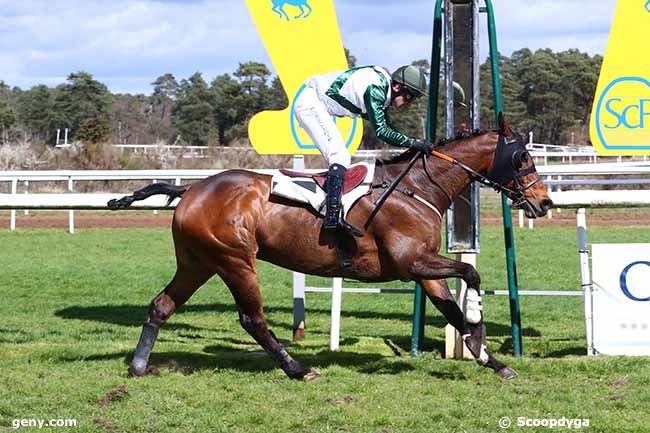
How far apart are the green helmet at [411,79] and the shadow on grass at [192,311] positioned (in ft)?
10.9

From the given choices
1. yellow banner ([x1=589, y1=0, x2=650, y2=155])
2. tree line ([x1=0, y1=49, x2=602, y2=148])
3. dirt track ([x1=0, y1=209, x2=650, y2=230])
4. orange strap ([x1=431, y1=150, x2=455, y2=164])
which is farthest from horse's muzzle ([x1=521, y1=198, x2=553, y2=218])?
tree line ([x1=0, y1=49, x2=602, y2=148])

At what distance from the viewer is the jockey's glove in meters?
6.81

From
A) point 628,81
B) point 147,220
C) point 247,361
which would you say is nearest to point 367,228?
point 247,361

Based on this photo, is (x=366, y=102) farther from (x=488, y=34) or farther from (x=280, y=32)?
(x=280, y=32)

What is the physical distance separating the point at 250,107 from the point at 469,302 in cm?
4027

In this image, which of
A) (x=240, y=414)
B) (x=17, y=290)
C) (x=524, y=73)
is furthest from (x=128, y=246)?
(x=524, y=73)

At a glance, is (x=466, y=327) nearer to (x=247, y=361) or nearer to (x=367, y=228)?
(x=367, y=228)

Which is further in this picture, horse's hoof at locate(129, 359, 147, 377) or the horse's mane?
the horse's mane

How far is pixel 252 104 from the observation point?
45938 millimetres

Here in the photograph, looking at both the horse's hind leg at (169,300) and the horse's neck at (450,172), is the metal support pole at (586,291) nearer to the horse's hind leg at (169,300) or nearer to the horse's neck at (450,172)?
the horse's neck at (450,172)

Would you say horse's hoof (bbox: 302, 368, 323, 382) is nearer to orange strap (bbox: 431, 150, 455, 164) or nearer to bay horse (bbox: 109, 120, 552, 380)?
bay horse (bbox: 109, 120, 552, 380)

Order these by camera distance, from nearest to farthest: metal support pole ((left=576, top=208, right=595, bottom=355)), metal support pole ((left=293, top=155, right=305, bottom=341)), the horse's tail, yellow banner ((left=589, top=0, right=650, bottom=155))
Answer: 1. the horse's tail
2. metal support pole ((left=576, top=208, right=595, bottom=355))
3. yellow banner ((left=589, top=0, right=650, bottom=155))
4. metal support pole ((left=293, top=155, right=305, bottom=341))

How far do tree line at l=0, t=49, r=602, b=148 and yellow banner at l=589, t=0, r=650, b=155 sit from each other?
1189 inches

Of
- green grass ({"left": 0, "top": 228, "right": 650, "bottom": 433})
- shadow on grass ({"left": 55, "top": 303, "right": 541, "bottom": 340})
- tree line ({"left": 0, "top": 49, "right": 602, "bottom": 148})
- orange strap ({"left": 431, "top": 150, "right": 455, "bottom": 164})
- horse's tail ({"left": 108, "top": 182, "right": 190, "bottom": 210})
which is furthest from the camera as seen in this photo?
tree line ({"left": 0, "top": 49, "right": 602, "bottom": 148})
